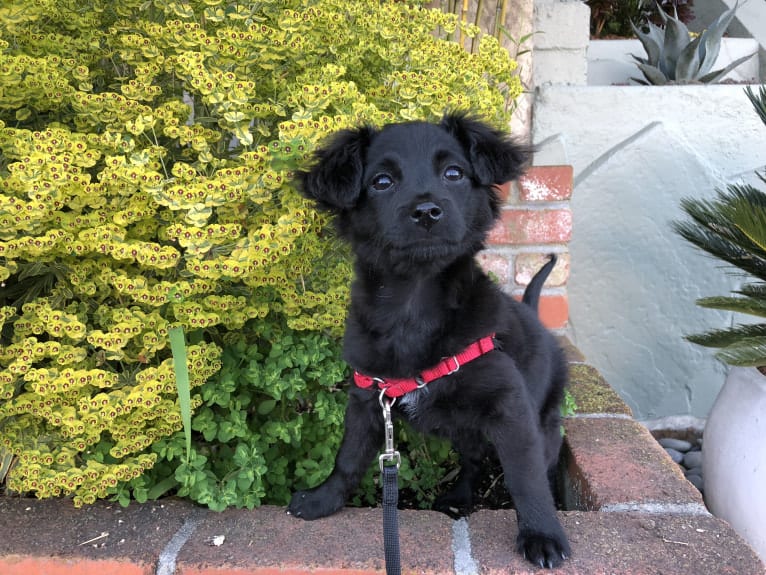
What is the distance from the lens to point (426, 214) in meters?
1.29

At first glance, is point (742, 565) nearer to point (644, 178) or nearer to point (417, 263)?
point (417, 263)

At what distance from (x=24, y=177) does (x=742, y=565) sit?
160 cm

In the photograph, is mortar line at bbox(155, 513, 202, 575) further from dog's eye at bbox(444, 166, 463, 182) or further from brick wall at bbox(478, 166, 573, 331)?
brick wall at bbox(478, 166, 573, 331)

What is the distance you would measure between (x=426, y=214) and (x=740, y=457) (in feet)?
4.61

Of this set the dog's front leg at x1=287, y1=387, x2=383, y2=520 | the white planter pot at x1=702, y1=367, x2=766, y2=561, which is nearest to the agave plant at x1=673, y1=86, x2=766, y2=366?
the white planter pot at x1=702, y1=367, x2=766, y2=561

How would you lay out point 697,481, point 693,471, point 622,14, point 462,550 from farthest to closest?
1. point 622,14
2. point 693,471
3. point 697,481
4. point 462,550

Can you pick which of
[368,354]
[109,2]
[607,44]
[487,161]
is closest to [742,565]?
[368,354]

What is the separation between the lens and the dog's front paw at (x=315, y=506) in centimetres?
147

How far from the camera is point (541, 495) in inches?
53.6

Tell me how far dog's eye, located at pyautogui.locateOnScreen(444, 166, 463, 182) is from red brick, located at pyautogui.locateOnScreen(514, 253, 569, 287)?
120 cm

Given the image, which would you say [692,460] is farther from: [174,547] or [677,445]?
[174,547]

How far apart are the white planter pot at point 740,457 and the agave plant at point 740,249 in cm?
13

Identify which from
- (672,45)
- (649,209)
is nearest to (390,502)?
(649,209)

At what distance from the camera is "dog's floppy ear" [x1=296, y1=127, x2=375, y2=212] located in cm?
139
